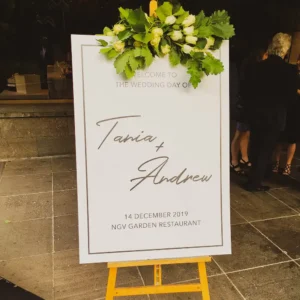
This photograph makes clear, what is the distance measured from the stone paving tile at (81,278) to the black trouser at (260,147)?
7.06 ft

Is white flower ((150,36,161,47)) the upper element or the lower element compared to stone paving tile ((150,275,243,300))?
upper

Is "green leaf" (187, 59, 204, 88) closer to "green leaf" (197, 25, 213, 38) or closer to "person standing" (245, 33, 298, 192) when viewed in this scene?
"green leaf" (197, 25, 213, 38)

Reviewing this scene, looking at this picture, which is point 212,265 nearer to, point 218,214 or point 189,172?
point 218,214

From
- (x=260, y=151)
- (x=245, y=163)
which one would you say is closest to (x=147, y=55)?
(x=260, y=151)

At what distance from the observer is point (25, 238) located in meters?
3.26

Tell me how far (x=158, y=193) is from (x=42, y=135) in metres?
4.32

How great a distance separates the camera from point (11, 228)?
11.3 ft

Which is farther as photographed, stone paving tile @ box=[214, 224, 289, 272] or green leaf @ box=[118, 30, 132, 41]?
stone paving tile @ box=[214, 224, 289, 272]

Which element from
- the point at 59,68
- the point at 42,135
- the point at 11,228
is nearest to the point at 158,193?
the point at 11,228

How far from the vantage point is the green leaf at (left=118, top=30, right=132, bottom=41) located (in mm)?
1606

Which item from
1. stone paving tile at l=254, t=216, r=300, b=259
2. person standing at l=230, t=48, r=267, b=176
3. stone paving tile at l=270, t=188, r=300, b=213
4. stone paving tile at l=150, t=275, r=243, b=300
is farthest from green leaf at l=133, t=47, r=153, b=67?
person standing at l=230, t=48, r=267, b=176

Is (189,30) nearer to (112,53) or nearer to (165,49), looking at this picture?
(165,49)

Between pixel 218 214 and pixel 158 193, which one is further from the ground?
pixel 158 193

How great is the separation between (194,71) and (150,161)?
0.49 metres
